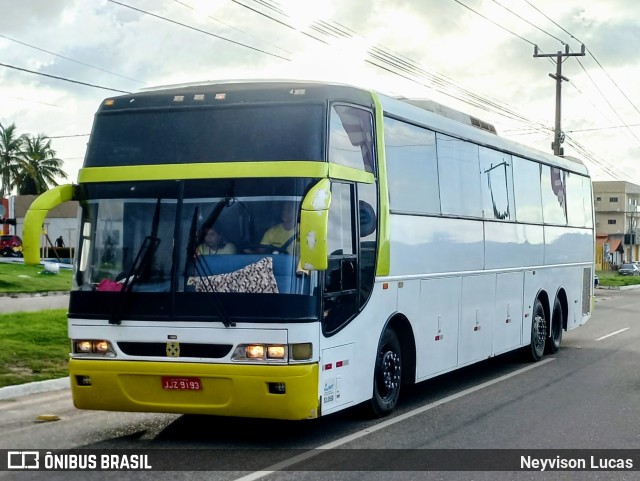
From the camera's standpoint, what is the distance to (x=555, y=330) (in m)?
17.4

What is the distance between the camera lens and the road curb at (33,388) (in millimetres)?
12203

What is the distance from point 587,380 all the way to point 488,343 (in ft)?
4.82

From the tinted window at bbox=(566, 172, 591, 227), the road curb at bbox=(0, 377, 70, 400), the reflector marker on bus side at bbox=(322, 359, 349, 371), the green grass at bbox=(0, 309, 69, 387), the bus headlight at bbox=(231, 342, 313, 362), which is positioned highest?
the tinted window at bbox=(566, 172, 591, 227)

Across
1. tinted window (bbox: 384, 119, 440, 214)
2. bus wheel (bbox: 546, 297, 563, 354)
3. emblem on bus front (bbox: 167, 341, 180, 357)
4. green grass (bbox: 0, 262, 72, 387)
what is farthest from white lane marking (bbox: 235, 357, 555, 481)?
green grass (bbox: 0, 262, 72, 387)

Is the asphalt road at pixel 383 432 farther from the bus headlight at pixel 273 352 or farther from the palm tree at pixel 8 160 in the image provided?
the palm tree at pixel 8 160

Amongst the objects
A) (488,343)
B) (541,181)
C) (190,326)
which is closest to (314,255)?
(190,326)

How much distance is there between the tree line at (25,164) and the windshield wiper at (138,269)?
6528cm

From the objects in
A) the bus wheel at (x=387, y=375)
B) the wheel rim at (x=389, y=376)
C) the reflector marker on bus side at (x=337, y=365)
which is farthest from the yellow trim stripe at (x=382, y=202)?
the reflector marker on bus side at (x=337, y=365)

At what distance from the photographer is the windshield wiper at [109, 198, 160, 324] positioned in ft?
28.6

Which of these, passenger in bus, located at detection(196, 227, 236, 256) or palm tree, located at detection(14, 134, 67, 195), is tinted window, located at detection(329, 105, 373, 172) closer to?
passenger in bus, located at detection(196, 227, 236, 256)

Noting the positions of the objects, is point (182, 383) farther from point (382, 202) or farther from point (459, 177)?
point (459, 177)

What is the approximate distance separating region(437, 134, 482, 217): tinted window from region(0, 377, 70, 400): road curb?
5575 mm

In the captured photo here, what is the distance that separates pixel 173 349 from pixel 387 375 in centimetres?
267

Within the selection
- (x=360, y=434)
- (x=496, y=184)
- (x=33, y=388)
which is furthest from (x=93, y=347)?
(x=496, y=184)
